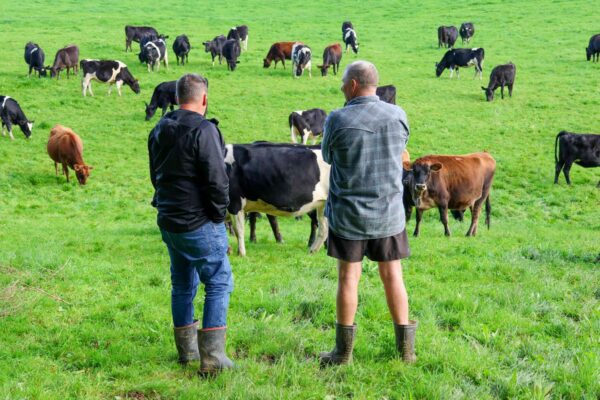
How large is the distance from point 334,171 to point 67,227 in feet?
31.0

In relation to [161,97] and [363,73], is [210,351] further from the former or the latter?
[161,97]

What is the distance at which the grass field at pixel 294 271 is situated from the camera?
459 cm

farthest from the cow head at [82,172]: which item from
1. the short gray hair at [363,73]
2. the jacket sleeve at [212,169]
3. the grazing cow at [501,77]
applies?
the grazing cow at [501,77]

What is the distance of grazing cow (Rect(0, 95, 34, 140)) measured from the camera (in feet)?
63.6

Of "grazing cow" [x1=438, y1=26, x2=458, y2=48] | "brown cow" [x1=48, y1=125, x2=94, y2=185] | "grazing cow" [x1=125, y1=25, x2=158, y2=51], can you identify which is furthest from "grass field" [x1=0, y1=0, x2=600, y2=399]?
"grazing cow" [x1=438, y1=26, x2=458, y2=48]

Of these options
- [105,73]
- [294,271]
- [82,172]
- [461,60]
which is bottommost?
[82,172]

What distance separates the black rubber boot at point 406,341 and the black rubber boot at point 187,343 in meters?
1.54

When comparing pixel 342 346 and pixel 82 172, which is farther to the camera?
pixel 82 172

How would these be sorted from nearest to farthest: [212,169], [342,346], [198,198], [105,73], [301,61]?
1. [212,169]
2. [198,198]
3. [342,346]
4. [105,73]
5. [301,61]

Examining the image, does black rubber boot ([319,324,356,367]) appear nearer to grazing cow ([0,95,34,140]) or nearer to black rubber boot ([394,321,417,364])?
black rubber boot ([394,321,417,364])

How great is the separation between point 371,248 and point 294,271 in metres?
3.31

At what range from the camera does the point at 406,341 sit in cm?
480

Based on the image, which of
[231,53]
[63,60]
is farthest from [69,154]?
[231,53]

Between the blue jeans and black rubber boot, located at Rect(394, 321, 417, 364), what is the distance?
4.38 feet
